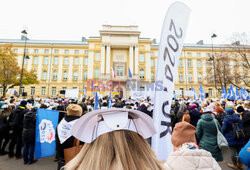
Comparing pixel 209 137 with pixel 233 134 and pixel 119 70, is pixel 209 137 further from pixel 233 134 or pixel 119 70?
pixel 119 70

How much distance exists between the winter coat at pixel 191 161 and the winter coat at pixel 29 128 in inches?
177

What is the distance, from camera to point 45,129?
446 centimetres

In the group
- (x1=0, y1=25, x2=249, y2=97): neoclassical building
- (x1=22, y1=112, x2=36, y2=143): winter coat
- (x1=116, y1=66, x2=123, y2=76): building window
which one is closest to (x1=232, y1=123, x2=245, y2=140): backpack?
(x1=22, y1=112, x2=36, y2=143): winter coat

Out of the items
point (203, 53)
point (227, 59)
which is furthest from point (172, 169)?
point (203, 53)

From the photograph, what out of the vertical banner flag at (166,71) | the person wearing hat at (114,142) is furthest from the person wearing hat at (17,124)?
the person wearing hat at (114,142)

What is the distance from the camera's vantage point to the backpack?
3.91 meters

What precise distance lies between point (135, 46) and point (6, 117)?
34.2 m

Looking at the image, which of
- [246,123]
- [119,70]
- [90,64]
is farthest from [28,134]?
[90,64]

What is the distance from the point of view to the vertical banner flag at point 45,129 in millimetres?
4445

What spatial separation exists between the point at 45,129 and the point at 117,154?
14.8 feet

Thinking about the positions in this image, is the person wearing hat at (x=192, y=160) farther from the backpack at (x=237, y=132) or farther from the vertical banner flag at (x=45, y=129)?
the vertical banner flag at (x=45, y=129)

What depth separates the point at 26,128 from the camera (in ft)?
14.7

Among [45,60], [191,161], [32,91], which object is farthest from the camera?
[45,60]

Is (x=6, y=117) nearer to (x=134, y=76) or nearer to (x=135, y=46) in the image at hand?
(x=134, y=76)
